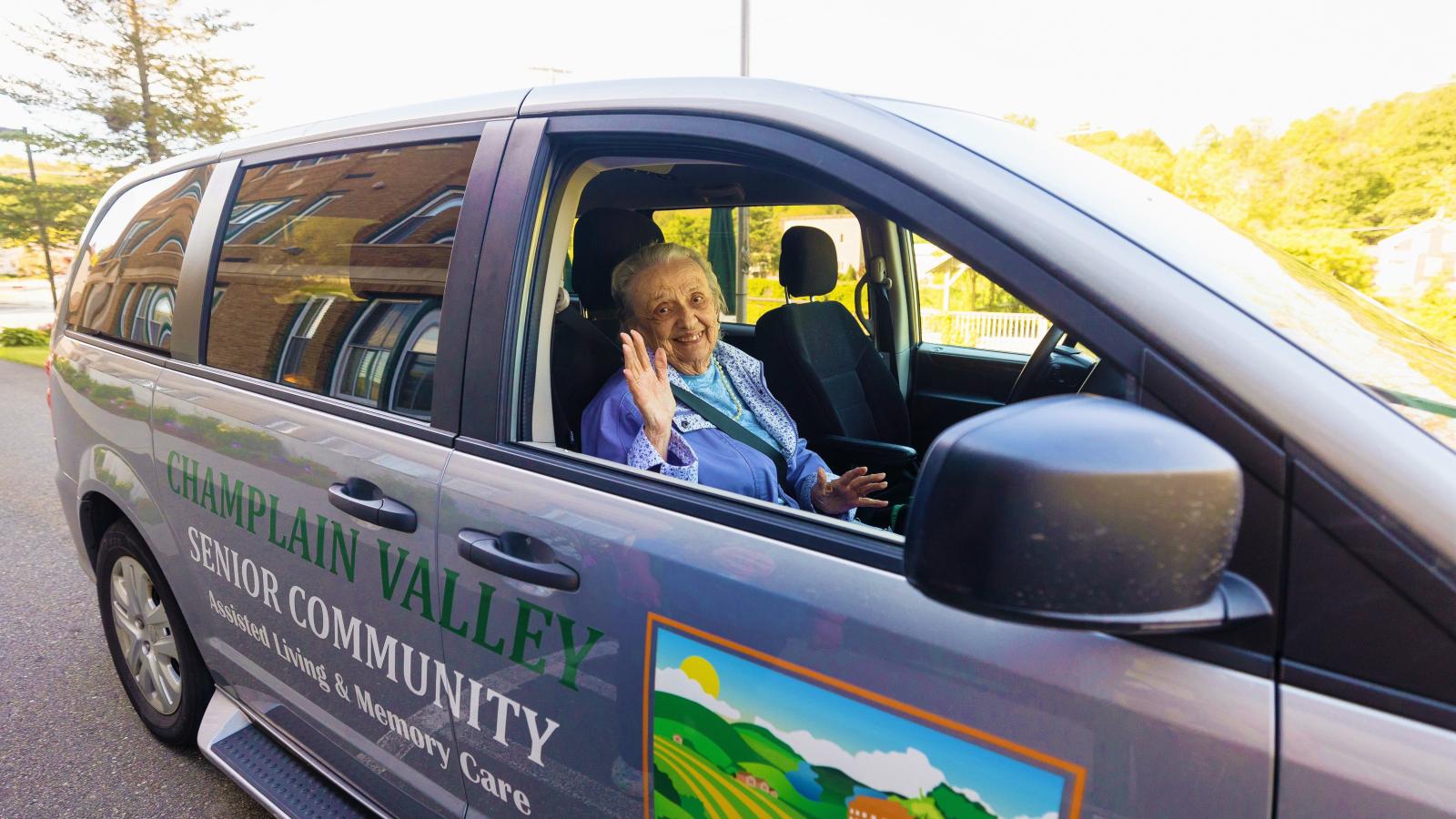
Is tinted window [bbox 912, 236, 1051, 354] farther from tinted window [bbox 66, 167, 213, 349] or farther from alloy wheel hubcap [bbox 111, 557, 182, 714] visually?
alloy wheel hubcap [bbox 111, 557, 182, 714]

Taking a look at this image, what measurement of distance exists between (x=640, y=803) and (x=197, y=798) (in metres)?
1.87

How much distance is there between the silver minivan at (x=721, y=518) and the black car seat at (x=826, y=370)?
0.43 m

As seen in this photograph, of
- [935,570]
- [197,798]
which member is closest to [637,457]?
[935,570]

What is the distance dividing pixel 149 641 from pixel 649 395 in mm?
1879

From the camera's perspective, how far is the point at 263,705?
7.29ft

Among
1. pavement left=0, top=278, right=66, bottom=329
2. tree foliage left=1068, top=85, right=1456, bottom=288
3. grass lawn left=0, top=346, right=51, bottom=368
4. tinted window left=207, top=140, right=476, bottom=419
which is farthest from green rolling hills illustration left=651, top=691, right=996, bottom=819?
pavement left=0, top=278, right=66, bottom=329

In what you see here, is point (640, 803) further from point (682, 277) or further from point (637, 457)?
point (682, 277)

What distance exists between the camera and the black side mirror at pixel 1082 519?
767 millimetres

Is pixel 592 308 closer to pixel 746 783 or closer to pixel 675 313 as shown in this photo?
pixel 675 313

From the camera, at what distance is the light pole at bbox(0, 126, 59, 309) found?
19.4 m

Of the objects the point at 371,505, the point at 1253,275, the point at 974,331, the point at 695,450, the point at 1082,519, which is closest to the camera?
the point at 1082,519

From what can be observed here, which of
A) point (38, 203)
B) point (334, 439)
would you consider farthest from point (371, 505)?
point (38, 203)

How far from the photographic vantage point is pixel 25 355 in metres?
15.8

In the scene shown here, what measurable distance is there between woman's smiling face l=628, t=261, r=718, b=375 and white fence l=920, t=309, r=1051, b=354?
1.03 m
